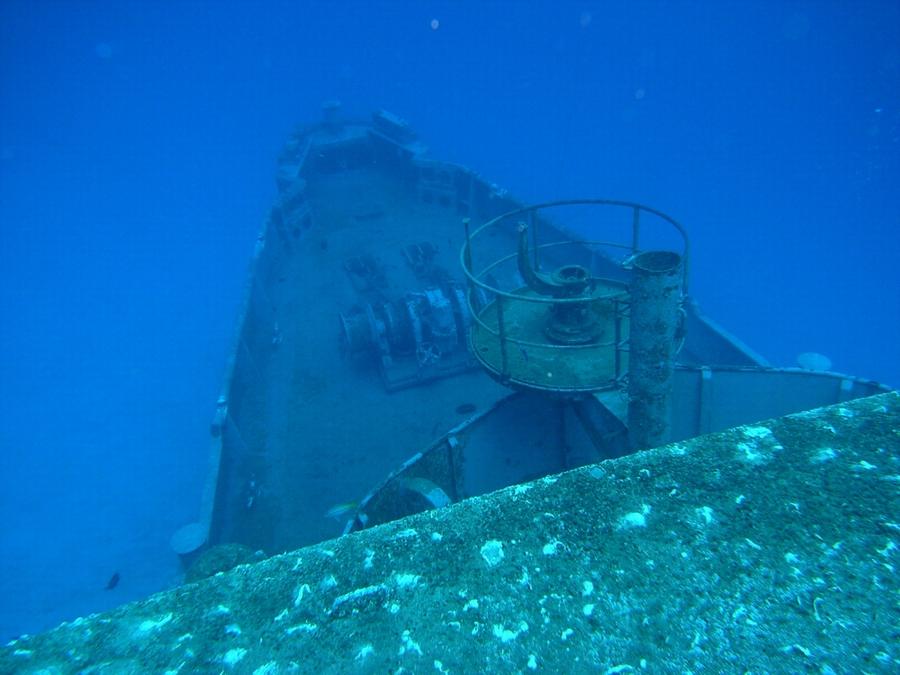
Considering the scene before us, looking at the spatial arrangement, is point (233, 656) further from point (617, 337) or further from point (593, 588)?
point (617, 337)

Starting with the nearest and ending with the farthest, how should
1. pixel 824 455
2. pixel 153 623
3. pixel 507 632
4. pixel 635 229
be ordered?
pixel 507 632, pixel 153 623, pixel 824 455, pixel 635 229

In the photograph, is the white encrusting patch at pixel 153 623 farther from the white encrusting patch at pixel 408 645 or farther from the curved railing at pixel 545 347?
the curved railing at pixel 545 347

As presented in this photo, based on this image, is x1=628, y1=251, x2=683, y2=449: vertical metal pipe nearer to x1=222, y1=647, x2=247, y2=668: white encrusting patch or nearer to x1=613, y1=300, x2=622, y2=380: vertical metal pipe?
x1=613, y1=300, x2=622, y2=380: vertical metal pipe

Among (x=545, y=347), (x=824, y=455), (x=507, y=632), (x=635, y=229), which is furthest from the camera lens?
(x=635, y=229)

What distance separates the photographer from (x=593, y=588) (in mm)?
1251

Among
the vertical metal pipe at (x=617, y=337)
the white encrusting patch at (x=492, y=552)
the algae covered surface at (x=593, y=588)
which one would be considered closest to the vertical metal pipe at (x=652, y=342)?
the vertical metal pipe at (x=617, y=337)

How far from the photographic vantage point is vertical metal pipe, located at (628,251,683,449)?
300 cm

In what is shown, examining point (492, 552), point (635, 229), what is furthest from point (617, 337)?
point (492, 552)

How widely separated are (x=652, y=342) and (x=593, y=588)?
2269 mm

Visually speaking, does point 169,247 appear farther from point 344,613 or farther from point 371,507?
point 344,613

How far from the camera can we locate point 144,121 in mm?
138125

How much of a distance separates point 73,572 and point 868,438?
1866 centimetres

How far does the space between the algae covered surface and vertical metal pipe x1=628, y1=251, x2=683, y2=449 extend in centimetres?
156

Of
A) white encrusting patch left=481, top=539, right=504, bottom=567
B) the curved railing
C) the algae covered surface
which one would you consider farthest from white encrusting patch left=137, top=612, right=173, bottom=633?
the curved railing
